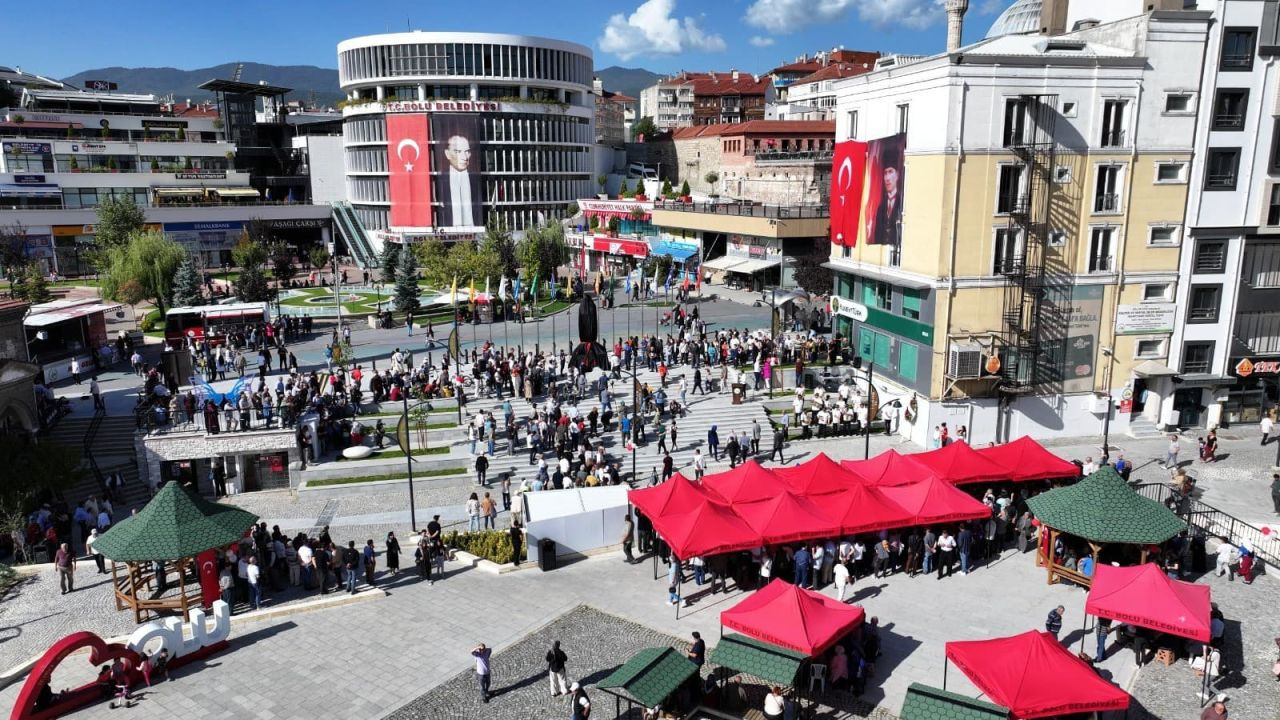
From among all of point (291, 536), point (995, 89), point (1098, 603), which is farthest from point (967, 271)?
point (291, 536)

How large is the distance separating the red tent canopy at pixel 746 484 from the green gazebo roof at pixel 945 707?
8410 millimetres

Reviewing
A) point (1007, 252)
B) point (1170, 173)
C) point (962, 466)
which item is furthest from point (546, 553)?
point (1170, 173)

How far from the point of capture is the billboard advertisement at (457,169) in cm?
7850

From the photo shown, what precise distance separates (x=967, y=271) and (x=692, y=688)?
2050cm

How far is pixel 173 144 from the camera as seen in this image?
87500 millimetres

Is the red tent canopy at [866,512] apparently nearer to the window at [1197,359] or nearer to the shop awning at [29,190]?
the window at [1197,359]

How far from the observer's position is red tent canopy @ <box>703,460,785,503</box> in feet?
72.9

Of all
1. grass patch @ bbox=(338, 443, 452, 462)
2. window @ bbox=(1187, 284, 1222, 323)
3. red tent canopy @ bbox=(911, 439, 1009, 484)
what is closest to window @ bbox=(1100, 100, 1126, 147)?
window @ bbox=(1187, 284, 1222, 323)

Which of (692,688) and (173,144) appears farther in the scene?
(173,144)

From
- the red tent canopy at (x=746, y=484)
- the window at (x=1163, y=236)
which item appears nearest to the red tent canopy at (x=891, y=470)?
the red tent canopy at (x=746, y=484)

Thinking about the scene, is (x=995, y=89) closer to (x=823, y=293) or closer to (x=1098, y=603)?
(x=1098, y=603)

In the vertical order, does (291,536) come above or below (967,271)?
below

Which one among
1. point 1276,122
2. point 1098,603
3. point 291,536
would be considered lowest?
point 291,536

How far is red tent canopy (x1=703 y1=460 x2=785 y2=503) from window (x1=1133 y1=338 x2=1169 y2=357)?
59.6 feet
